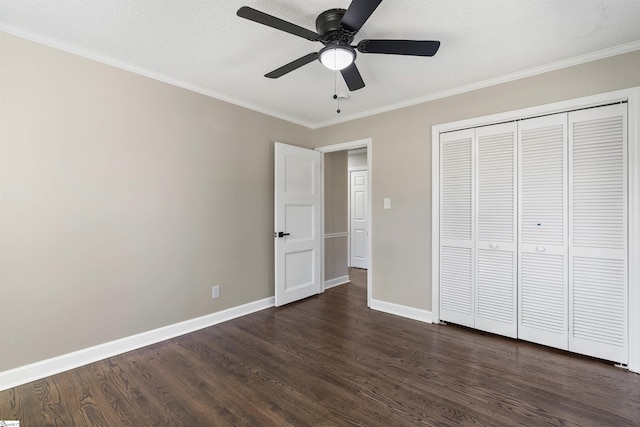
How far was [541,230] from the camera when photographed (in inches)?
104

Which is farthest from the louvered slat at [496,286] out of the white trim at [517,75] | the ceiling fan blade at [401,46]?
the ceiling fan blade at [401,46]

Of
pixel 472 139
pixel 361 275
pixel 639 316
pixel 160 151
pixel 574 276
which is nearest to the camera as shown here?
pixel 639 316

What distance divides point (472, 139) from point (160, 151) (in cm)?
308

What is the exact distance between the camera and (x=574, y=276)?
248 centimetres

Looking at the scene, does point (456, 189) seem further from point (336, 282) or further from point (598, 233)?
point (336, 282)

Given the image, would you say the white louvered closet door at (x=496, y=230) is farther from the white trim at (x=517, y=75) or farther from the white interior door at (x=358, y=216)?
the white interior door at (x=358, y=216)

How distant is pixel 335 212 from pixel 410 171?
1685 millimetres

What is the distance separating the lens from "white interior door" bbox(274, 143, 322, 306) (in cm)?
369

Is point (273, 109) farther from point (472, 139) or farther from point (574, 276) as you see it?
point (574, 276)

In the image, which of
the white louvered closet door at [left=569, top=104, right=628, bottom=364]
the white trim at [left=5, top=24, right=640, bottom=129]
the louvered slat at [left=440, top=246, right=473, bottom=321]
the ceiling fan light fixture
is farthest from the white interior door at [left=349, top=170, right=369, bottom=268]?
the ceiling fan light fixture

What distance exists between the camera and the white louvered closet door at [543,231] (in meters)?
2.53

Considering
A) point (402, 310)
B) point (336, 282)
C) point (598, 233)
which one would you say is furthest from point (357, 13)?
point (336, 282)

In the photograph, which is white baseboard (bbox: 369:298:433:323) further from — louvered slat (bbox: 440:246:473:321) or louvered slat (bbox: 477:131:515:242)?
louvered slat (bbox: 477:131:515:242)

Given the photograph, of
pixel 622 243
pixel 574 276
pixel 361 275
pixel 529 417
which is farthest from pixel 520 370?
pixel 361 275
